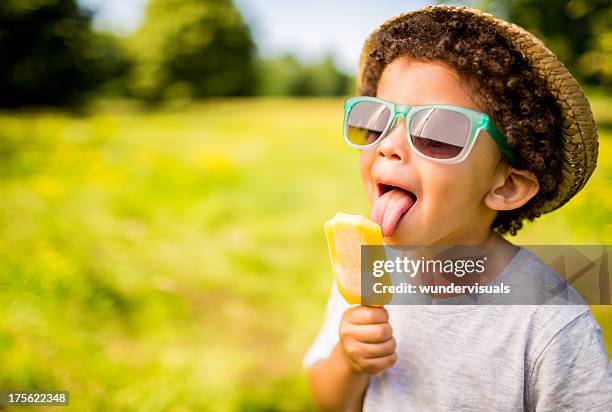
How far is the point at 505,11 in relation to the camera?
4.36 meters

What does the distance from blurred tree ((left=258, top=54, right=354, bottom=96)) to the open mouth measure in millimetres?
17120

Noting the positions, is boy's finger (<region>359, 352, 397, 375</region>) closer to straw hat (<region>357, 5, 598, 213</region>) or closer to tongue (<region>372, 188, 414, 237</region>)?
tongue (<region>372, 188, 414, 237</region>)

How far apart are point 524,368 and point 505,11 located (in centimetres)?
388

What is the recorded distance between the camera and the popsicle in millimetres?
1253

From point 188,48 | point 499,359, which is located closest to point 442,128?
point 499,359

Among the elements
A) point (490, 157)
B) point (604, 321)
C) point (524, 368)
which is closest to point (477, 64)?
point (490, 157)

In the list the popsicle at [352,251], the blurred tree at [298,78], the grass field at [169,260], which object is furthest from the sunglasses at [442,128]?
the blurred tree at [298,78]

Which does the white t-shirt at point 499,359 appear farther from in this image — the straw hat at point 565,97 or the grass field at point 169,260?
the grass field at point 169,260

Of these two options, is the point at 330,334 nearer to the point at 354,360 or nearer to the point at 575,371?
the point at 354,360

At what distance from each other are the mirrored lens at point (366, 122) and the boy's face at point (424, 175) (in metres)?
0.05

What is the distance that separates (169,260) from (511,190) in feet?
10.6

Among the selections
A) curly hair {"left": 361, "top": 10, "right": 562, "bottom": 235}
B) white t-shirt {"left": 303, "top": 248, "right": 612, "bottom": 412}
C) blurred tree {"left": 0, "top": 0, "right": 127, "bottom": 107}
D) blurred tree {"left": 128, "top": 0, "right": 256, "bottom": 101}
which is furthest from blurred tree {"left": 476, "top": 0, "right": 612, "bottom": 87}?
blurred tree {"left": 128, "top": 0, "right": 256, "bottom": 101}

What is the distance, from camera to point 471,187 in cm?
134

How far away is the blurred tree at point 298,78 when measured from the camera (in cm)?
1875
